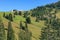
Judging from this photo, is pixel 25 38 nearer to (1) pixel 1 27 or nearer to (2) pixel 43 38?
(2) pixel 43 38

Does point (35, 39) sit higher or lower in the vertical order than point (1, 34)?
lower

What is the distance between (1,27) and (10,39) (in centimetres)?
1373

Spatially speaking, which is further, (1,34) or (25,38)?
(25,38)

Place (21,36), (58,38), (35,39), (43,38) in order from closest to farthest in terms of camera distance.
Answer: (43,38) < (58,38) < (21,36) < (35,39)

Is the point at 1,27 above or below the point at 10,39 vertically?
above

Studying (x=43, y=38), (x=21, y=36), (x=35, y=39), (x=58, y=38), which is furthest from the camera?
(x=35, y=39)

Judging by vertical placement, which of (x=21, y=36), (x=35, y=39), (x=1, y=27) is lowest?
(x=35, y=39)

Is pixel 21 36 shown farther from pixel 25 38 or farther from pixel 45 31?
pixel 45 31

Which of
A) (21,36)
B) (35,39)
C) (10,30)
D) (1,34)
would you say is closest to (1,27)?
(1,34)

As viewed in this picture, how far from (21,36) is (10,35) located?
51.9 ft

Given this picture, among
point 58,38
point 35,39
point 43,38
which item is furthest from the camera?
point 35,39

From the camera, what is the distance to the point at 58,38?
111625 mm

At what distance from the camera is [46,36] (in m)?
100

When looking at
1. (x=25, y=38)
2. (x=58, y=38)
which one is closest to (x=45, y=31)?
(x=58, y=38)
